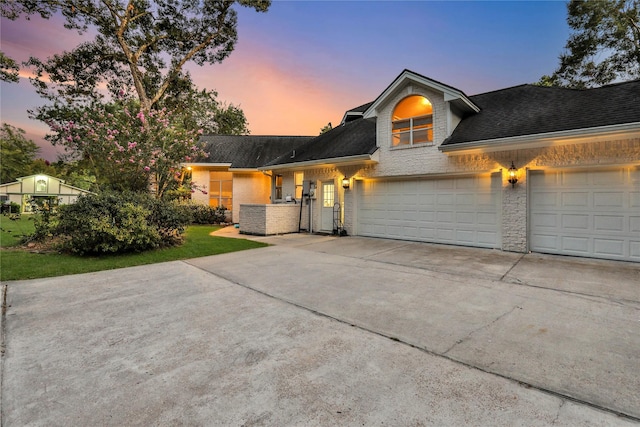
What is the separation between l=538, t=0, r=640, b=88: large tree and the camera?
14570mm

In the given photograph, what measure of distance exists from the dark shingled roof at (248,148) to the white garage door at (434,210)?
7.53 meters

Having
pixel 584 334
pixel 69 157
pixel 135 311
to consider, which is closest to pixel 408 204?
pixel 584 334

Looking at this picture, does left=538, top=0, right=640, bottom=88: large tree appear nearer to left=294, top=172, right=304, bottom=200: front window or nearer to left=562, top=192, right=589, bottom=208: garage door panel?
left=562, top=192, right=589, bottom=208: garage door panel

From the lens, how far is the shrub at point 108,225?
6859mm

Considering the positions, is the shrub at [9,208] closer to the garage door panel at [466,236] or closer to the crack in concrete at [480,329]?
the garage door panel at [466,236]

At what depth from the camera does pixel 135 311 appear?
3.84m

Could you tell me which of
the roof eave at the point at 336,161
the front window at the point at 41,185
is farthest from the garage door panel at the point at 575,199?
the front window at the point at 41,185

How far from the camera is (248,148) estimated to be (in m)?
18.0

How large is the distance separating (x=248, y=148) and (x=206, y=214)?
4851 millimetres

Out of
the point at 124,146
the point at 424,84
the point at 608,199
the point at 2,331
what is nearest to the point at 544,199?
the point at 608,199

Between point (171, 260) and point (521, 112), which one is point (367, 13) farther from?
point (171, 260)

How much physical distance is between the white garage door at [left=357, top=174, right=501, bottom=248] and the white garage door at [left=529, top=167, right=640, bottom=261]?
0.98m

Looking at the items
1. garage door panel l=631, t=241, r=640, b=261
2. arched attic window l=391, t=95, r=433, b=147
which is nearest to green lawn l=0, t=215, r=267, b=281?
arched attic window l=391, t=95, r=433, b=147

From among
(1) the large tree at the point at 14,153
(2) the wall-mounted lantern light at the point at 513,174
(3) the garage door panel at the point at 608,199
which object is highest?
(1) the large tree at the point at 14,153
